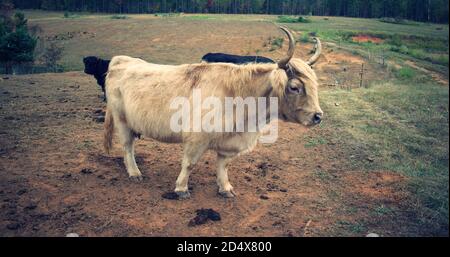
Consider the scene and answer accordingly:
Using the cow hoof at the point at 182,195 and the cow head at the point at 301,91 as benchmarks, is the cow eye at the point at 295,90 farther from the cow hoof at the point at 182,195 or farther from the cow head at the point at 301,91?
the cow hoof at the point at 182,195

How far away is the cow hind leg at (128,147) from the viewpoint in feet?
18.8

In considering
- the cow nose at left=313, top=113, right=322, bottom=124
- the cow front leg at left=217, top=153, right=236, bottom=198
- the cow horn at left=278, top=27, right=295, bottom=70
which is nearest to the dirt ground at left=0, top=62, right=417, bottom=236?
the cow front leg at left=217, top=153, right=236, bottom=198

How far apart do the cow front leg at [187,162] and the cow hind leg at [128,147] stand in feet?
3.07

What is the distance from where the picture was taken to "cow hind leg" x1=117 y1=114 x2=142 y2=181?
5.72 m

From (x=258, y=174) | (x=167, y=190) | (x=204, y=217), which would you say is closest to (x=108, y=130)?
(x=167, y=190)

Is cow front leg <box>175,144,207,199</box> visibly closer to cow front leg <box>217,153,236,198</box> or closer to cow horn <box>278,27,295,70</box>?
cow front leg <box>217,153,236,198</box>

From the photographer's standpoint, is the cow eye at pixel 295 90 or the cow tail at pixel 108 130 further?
the cow tail at pixel 108 130

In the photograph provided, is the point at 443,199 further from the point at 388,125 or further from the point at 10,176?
the point at 10,176

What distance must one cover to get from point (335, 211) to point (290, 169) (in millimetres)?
1631

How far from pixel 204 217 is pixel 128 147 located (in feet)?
6.61

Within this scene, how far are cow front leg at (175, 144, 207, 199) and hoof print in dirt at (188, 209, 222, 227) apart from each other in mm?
541

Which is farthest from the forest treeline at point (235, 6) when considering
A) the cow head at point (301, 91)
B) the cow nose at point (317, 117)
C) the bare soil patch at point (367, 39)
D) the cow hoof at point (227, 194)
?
the cow hoof at point (227, 194)

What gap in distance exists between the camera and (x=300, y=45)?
961 inches

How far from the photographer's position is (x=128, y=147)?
579 centimetres
